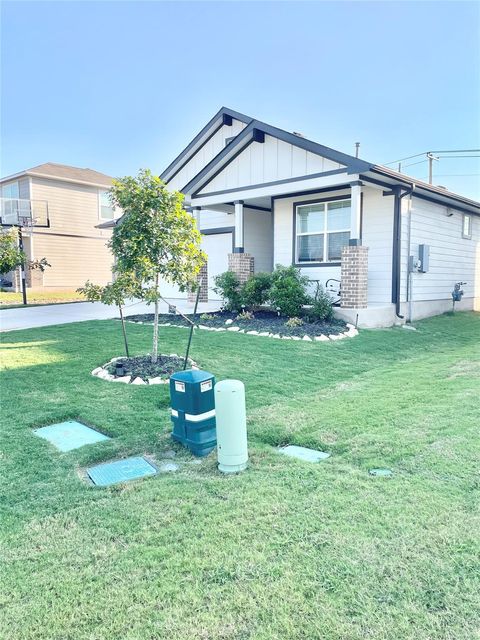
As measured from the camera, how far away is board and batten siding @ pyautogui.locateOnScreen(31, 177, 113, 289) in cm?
2234

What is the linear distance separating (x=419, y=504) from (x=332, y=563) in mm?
849

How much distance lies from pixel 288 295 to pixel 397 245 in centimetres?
312

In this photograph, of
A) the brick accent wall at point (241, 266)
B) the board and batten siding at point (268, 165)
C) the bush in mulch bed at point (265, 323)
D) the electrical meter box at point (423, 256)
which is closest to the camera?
the bush in mulch bed at point (265, 323)

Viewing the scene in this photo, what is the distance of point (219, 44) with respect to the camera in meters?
12.9

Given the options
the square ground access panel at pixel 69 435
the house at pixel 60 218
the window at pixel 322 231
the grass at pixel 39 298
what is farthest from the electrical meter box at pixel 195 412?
the house at pixel 60 218

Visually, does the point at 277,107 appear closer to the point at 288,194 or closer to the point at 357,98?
the point at 357,98

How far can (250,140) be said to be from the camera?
11898 mm

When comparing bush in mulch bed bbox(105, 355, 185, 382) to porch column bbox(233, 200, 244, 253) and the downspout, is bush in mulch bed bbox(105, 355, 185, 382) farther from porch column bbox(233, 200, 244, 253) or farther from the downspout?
the downspout

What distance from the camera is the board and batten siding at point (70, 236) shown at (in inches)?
880

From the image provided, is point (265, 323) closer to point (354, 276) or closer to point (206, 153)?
point (354, 276)

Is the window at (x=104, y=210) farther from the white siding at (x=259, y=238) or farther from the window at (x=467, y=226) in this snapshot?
the window at (x=467, y=226)

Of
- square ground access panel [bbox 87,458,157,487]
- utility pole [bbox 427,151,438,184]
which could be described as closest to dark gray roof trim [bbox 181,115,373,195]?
square ground access panel [bbox 87,458,157,487]

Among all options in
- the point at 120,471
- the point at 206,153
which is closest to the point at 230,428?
the point at 120,471

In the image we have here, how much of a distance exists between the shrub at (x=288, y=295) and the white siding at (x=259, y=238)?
438 cm
